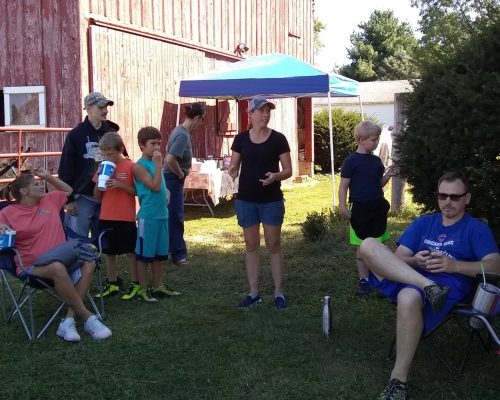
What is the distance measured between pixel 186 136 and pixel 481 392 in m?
3.66

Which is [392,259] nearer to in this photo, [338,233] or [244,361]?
[244,361]

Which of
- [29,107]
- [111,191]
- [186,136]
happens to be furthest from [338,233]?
[29,107]

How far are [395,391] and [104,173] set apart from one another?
8.21 ft

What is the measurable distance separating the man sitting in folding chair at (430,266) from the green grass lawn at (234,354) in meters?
0.32

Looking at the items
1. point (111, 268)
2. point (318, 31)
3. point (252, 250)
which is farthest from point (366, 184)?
point (318, 31)

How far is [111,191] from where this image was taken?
4805 millimetres

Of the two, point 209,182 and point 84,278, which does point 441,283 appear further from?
point 209,182

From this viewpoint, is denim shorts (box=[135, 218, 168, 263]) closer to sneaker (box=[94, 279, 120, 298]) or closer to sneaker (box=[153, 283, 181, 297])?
sneaker (box=[153, 283, 181, 297])

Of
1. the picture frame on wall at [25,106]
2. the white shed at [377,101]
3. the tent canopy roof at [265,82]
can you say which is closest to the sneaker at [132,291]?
the picture frame on wall at [25,106]

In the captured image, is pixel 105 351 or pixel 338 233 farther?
pixel 338 233

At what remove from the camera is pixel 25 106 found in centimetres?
848

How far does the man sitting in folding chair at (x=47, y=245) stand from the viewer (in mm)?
4000

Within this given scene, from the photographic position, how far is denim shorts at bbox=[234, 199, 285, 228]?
14.8ft

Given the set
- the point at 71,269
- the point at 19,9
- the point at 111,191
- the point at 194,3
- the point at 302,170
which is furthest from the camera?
the point at 302,170
